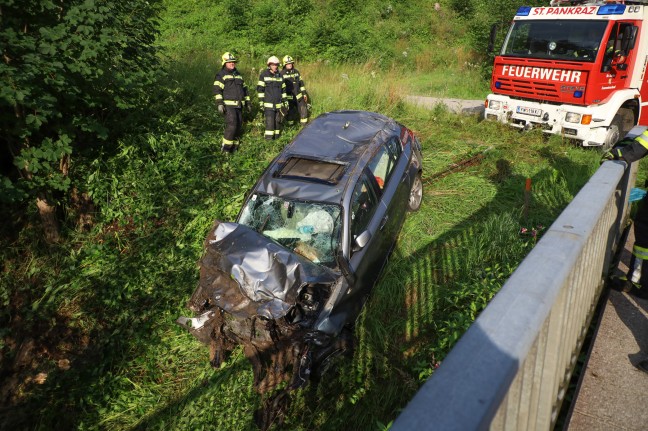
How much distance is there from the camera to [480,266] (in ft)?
16.3

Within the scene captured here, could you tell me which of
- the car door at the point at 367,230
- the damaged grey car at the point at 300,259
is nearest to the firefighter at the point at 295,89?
the damaged grey car at the point at 300,259

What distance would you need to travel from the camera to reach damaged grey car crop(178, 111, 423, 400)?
3.99 meters

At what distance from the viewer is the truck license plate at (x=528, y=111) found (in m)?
8.69

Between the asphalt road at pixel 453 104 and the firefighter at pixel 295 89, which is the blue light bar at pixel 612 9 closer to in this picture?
the asphalt road at pixel 453 104

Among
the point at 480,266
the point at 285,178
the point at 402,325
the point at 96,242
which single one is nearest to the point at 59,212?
the point at 96,242

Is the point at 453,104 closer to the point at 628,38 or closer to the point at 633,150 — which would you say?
the point at 628,38

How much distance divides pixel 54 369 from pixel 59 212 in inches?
111

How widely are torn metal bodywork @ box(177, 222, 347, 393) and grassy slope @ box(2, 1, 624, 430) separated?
376mm

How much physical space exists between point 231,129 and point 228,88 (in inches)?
31.7

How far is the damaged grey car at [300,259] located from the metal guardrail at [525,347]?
210 centimetres

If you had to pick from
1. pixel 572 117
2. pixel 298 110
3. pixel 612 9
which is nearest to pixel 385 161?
pixel 572 117

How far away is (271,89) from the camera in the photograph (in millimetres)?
8812

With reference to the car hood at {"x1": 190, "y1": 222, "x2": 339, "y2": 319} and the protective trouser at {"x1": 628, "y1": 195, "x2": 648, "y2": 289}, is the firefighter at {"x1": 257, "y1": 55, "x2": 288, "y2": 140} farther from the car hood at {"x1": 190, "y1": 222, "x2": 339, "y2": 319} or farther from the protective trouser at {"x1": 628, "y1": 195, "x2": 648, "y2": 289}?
the protective trouser at {"x1": 628, "y1": 195, "x2": 648, "y2": 289}

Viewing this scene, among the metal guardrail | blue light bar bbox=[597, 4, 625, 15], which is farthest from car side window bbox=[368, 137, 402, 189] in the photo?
blue light bar bbox=[597, 4, 625, 15]
